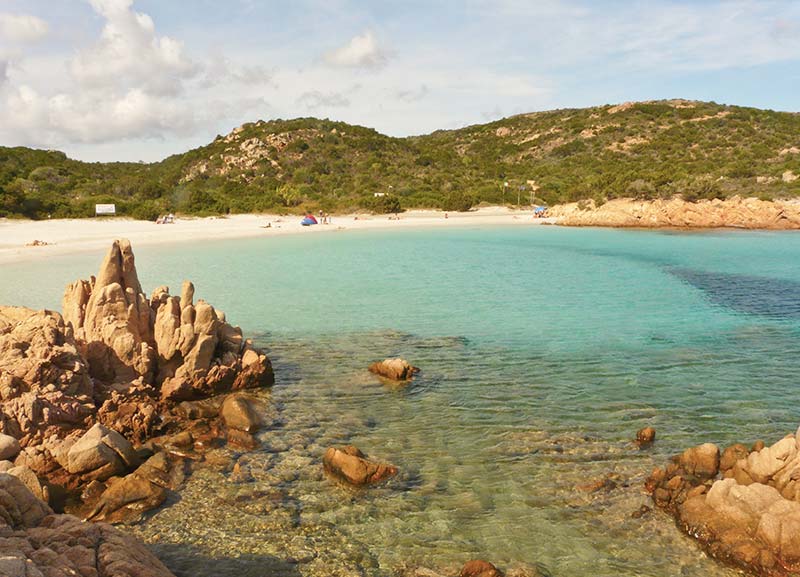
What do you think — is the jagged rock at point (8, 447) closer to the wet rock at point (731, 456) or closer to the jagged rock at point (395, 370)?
the jagged rock at point (395, 370)

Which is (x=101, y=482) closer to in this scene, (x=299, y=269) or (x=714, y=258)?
(x=299, y=269)

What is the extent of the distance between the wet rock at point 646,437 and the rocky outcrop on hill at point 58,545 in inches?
308

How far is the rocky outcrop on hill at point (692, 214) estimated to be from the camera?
55.2m

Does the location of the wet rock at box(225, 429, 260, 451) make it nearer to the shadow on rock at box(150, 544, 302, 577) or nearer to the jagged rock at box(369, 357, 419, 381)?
the shadow on rock at box(150, 544, 302, 577)

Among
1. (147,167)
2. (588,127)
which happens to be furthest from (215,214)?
(588,127)

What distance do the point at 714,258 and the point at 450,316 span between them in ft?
80.7

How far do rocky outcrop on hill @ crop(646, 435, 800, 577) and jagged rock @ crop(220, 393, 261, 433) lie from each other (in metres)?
6.76

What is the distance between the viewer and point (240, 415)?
10586 mm

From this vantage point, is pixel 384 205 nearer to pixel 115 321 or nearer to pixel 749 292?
pixel 749 292

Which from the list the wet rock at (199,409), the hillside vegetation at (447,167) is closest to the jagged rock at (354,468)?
the wet rock at (199,409)

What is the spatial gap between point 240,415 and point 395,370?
152 inches

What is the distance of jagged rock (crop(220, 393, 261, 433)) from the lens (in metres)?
10.5

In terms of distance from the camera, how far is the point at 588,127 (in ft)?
394

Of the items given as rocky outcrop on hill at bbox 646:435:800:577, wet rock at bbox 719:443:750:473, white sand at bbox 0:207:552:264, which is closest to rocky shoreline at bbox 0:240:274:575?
rocky outcrop on hill at bbox 646:435:800:577
